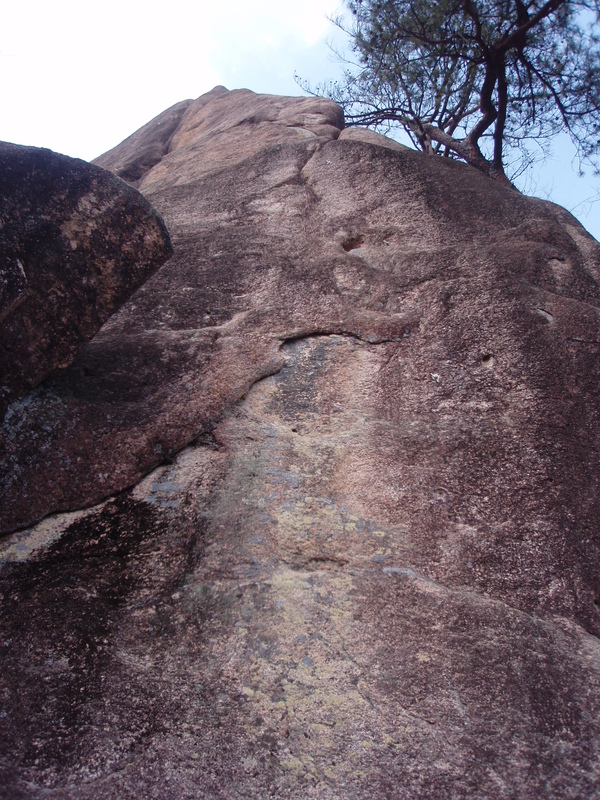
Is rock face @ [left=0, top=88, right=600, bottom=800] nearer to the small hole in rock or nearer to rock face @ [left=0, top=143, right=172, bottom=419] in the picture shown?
the small hole in rock

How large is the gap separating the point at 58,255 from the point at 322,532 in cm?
140

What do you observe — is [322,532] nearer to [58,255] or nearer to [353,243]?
[58,255]

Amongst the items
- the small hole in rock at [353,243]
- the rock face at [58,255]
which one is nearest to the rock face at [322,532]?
the small hole in rock at [353,243]

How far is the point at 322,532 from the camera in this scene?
2.16 meters

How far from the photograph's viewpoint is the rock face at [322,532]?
161cm

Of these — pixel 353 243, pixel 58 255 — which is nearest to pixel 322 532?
Answer: pixel 58 255

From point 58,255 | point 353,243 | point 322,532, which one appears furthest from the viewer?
point 353,243

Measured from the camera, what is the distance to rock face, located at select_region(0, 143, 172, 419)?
2.24 m

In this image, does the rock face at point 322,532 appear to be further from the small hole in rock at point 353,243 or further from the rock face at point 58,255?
the rock face at point 58,255

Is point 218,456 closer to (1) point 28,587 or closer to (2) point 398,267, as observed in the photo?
(1) point 28,587

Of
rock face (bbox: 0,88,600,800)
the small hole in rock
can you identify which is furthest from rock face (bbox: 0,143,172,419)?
the small hole in rock

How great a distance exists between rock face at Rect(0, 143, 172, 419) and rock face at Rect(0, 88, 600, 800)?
191 mm

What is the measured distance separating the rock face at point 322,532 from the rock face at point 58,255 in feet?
0.63

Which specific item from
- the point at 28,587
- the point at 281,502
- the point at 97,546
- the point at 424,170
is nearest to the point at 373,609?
the point at 281,502
